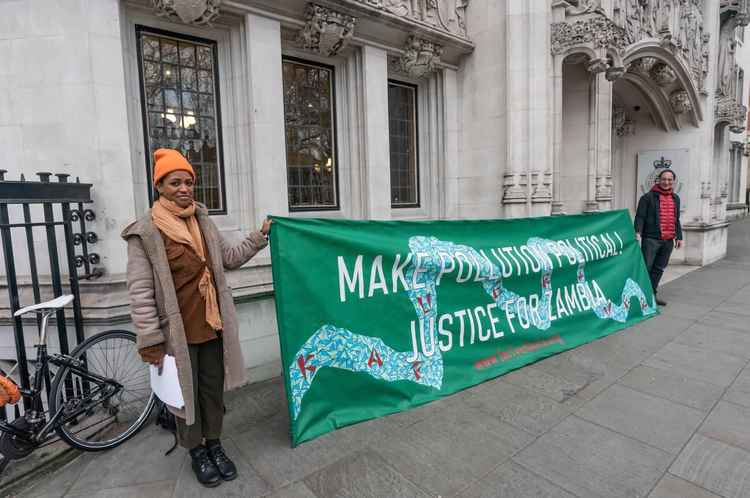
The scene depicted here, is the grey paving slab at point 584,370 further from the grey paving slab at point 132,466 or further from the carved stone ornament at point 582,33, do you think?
the carved stone ornament at point 582,33

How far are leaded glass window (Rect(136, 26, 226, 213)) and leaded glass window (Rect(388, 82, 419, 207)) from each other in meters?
2.86

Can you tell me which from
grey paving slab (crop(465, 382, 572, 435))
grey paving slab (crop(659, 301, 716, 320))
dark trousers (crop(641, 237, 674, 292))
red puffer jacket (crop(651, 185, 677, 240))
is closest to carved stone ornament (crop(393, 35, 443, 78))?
red puffer jacket (crop(651, 185, 677, 240))

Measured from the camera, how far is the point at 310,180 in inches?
223

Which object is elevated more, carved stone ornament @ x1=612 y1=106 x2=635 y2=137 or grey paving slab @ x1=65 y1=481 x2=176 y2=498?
carved stone ornament @ x1=612 y1=106 x2=635 y2=137

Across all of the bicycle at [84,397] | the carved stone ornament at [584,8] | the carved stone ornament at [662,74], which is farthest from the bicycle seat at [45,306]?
the carved stone ornament at [662,74]

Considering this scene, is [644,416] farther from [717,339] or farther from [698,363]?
[717,339]

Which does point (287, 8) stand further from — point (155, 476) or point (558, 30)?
point (155, 476)

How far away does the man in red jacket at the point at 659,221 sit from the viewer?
6.54 m

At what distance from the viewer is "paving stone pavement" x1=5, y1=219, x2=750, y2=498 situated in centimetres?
260

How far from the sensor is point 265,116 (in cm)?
457

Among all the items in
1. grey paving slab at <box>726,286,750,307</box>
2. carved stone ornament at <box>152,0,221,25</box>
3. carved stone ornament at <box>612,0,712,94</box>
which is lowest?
grey paving slab at <box>726,286,750,307</box>

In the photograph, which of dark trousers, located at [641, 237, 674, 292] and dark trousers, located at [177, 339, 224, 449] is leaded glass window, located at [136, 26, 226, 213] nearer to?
dark trousers, located at [177, 339, 224, 449]

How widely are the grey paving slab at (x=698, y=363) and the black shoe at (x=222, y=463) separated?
4.08 m

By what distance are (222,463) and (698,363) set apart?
184 inches
